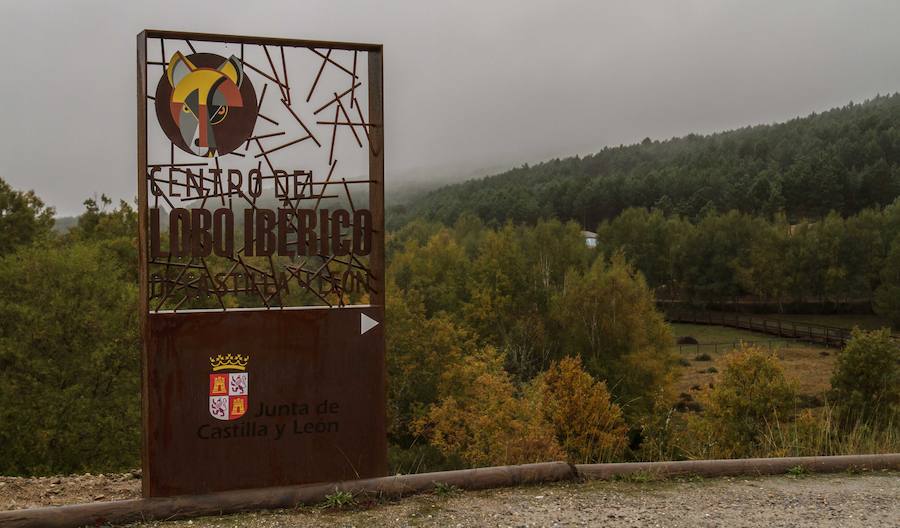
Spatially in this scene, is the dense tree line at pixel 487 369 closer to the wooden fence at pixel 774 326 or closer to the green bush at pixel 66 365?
the green bush at pixel 66 365

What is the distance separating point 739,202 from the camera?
328 feet

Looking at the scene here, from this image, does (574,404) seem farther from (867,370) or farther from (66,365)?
(66,365)

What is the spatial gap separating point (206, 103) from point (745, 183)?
107 meters

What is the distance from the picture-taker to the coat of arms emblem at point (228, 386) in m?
7.07

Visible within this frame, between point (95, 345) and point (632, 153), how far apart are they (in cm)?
16846

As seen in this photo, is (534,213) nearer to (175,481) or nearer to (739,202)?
(739,202)

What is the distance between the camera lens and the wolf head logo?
696 centimetres

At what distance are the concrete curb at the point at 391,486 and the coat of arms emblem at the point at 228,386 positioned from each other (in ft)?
2.43

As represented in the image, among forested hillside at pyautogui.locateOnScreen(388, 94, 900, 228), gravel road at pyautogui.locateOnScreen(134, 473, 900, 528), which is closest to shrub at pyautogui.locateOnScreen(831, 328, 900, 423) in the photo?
gravel road at pyautogui.locateOnScreen(134, 473, 900, 528)

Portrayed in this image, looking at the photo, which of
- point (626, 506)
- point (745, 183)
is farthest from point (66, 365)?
point (745, 183)

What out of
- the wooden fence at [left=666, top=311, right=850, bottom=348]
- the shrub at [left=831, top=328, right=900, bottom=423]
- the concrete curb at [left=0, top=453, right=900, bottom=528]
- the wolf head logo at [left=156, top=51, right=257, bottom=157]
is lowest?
the wooden fence at [left=666, top=311, right=850, bottom=348]

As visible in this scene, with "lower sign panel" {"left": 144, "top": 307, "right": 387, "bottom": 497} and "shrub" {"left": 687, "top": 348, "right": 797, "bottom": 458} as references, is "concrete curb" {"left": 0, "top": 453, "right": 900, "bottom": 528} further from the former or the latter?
"shrub" {"left": 687, "top": 348, "right": 797, "bottom": 458}

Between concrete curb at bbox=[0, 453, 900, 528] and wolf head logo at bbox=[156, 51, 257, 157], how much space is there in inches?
125

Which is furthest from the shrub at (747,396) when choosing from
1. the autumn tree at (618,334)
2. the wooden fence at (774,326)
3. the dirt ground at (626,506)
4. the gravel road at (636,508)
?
the wooden fence at (774,326)
